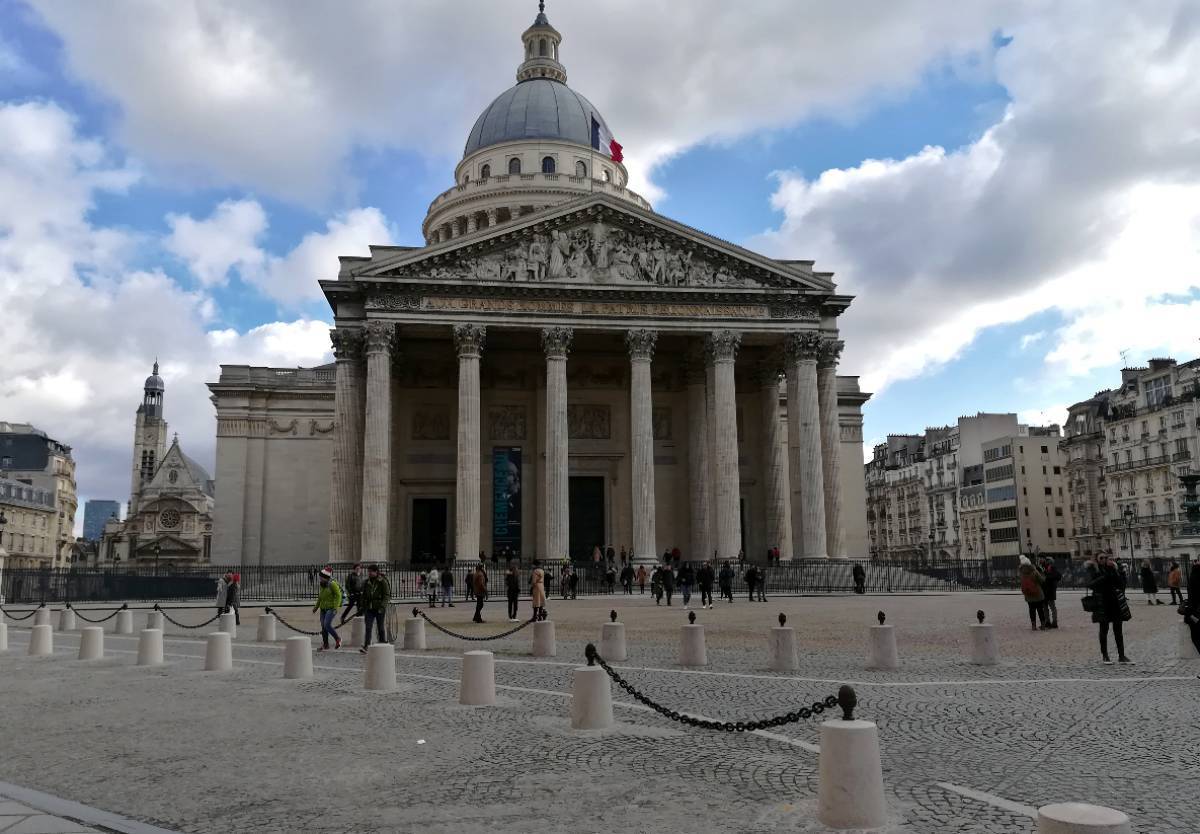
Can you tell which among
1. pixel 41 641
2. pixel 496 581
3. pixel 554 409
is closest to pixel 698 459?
pixel 554 409

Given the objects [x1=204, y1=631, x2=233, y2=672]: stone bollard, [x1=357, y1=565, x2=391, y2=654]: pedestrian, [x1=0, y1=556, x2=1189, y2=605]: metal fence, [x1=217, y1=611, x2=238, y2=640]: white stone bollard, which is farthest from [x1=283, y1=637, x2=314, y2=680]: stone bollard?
[x1=0, y1=556, x2=1189, y2=605]: metal fence

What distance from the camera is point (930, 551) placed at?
102312 millimetres

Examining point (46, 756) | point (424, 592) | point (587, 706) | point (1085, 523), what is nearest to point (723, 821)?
point (587, 706)

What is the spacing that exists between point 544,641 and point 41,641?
10.1 m

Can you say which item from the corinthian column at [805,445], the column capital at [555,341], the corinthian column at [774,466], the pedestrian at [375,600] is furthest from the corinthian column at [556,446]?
the pedestrian at [375,600]

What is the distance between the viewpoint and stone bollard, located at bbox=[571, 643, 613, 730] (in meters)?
9.23

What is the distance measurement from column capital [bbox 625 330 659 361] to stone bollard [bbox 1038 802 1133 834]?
38413 millimetres

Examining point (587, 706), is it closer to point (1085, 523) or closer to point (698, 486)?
point (698, 486)

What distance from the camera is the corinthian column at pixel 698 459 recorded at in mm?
45875

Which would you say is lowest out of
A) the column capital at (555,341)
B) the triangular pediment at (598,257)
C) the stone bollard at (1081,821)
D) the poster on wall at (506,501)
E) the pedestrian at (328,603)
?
the stone bollard at (1081,821)

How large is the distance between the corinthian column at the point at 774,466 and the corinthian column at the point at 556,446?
38.1ft

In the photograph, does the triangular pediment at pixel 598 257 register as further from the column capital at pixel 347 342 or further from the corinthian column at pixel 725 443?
the corinthian column at pixel 725 443

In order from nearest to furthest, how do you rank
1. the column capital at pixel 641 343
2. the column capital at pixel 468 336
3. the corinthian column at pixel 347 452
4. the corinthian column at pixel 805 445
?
the corinthian column at pixel 347 452, the column capital at pixel 468 336, the column capital at pixel 641 343, the corinthian column at pixel 805 445

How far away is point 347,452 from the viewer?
137 ft
